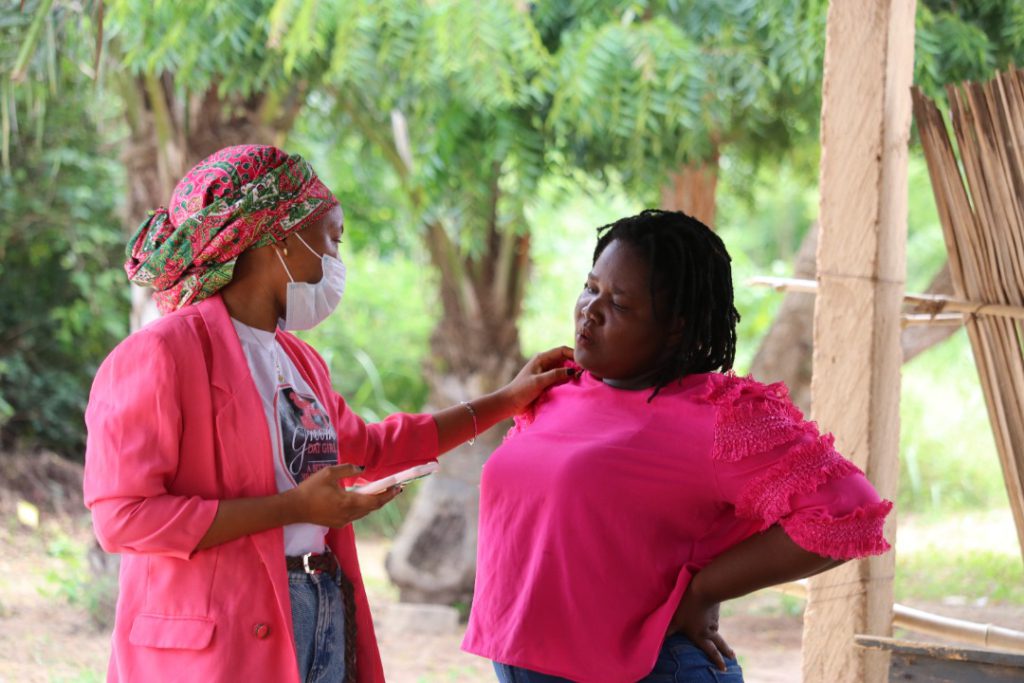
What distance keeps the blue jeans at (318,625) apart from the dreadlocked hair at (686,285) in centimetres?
74

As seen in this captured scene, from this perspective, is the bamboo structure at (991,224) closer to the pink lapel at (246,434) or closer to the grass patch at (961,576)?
the pink lapel at (246,434)

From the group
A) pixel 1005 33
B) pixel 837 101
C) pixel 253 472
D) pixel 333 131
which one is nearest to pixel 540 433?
pixel 253 472

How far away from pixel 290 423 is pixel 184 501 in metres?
0.29

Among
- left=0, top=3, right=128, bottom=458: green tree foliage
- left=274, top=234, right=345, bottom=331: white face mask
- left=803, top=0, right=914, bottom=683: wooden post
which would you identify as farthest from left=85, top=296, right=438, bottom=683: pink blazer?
left=0, top=3, right=128, bottom=458: green tree foliage

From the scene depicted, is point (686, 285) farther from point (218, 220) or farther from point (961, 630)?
point (961, 630)

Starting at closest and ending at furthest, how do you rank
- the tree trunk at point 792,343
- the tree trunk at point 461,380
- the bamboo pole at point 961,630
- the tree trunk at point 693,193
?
the bamboo pole at point 961,630
the tree trunk at point 693,193
the tree trunk at point 792,343
the tree trunk at point 461,380

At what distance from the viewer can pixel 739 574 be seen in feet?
6.73

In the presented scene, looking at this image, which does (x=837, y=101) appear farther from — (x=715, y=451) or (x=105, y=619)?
(x=105, y=619)

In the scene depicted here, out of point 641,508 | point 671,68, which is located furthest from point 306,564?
point 671,68

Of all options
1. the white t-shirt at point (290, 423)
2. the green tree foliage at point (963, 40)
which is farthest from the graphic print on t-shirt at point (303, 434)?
the green tree foliage at point (963, 40)

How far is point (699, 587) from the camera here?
2.08 metres

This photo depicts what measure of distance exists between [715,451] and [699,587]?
244 mm

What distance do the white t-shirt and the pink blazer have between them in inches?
2.1

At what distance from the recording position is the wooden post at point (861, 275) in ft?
9.52
